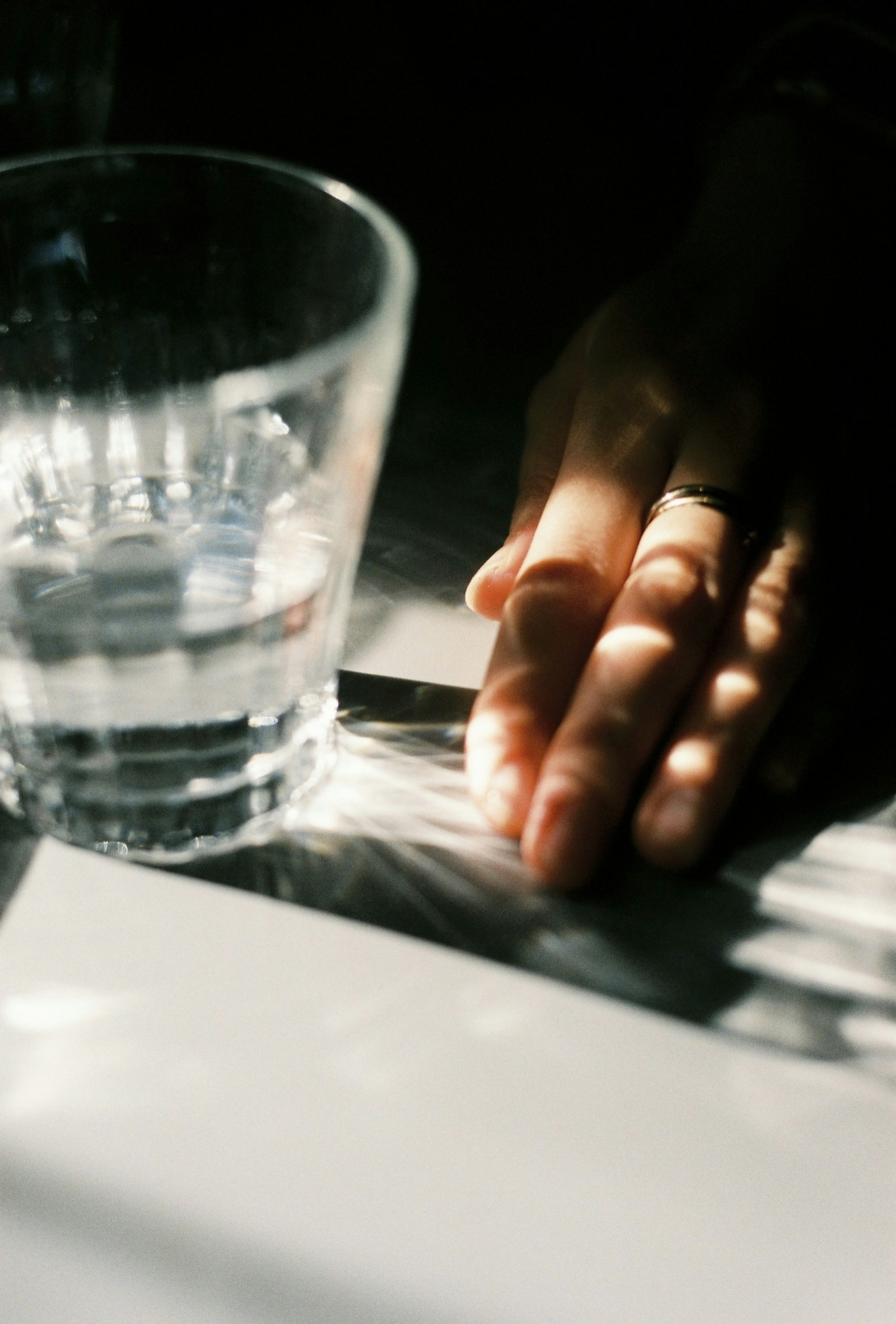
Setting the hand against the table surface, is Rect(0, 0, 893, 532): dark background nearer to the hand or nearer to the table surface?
the hand

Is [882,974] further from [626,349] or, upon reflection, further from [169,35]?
[169,35]

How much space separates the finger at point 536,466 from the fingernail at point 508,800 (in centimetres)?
7

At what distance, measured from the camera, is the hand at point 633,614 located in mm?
278

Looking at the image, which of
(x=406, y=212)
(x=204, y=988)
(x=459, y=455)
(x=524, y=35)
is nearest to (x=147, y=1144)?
(x=204, y=988)

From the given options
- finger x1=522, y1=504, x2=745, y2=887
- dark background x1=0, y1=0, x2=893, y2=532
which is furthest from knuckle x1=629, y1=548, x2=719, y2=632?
dark background x1=0, y1=0, x2=893, y2=532

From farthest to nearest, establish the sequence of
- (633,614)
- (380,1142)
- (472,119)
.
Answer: (472,119)
(633,614)
(380,1142)

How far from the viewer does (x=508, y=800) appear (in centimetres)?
28

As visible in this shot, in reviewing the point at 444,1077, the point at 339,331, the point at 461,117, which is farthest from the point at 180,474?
the point at 461,117

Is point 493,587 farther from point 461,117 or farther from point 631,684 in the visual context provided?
point 461,117

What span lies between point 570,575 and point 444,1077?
16 cm

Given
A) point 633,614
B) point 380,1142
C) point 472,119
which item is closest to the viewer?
point 380,1142

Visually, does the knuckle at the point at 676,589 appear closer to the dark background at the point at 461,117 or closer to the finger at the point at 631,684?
the finger at the point at 631,684

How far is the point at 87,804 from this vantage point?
268 millimetres

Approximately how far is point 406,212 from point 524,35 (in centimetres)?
19
